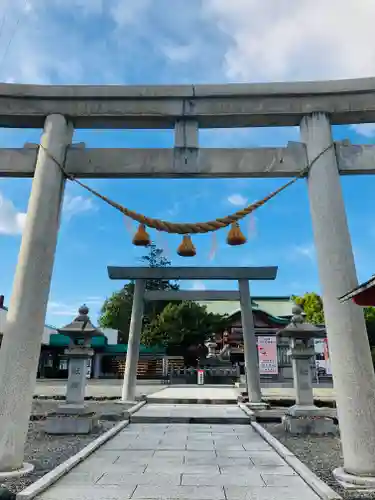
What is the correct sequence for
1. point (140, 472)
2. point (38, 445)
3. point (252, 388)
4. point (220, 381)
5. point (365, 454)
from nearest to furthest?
1. point (365, 454)
2. point (140, 472)
3. point (38, 445)
4. point (252, 388)
5. point (220, 381)

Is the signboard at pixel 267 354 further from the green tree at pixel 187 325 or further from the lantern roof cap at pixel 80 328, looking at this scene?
the green tree at pixel 187 325

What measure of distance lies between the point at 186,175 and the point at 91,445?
5.00 metres

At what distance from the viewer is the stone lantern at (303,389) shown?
8.34 metres

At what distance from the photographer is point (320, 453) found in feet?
21.2

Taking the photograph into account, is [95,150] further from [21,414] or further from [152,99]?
[21,414]

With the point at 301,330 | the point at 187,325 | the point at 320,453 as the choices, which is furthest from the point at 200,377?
the point at 320,453

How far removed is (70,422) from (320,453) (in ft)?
17.4

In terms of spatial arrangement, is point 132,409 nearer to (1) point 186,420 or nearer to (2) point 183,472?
(1) point 186,420

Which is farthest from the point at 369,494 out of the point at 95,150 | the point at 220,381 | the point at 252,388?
the point at 220,381

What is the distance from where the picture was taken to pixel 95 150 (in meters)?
5.85

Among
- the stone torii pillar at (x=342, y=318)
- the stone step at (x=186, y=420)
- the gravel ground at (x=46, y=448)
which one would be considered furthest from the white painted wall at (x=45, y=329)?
the stone torii pillar at (x=342, y=318)

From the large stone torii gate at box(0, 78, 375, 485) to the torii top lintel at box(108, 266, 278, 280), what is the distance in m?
7.55

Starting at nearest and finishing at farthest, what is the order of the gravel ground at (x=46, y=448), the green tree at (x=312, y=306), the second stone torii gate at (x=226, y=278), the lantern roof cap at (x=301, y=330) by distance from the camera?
the gravel ground at (x=46, y=448) → the lantern roof cap at (x=301, y=330) → the second stone torii gate at (x=226, y=278) → the green tree at (x=312, y=306)

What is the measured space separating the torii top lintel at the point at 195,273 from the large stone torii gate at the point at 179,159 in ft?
24.8
